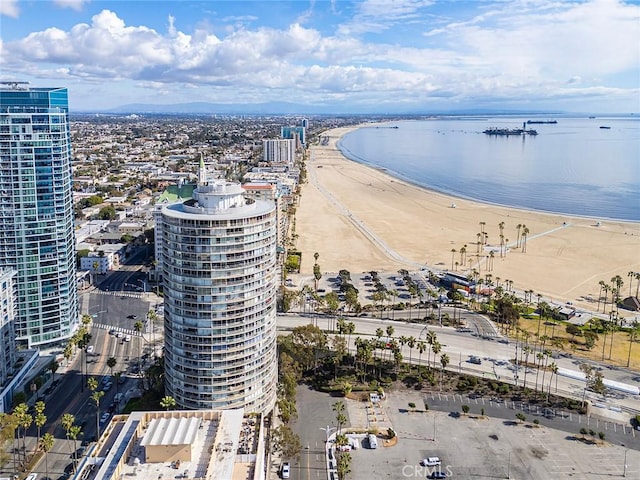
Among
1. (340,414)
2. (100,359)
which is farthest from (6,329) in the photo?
(340,414)

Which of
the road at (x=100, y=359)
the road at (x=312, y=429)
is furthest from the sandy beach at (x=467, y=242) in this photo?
the road at (x=312, y=429)

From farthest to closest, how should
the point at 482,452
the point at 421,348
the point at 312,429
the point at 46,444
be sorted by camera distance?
the point at 421,348 < the point at 312,429 < the point at 482,452 < the point at 46,444

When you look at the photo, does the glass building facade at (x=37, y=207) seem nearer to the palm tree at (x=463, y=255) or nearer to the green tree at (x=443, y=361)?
the green tree at (x=443, y=361)

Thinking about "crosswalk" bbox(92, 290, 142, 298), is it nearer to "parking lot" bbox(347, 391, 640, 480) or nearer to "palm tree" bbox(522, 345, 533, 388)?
"parking lot" bbox(347, 391, 640, 480)

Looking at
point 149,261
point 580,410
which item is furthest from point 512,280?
point 149,261

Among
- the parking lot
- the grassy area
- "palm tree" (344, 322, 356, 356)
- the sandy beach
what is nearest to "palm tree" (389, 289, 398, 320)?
"palm tree" (344, 322, 356, 356)

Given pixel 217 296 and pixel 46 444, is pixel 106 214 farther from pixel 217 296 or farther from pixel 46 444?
pixel 217 296

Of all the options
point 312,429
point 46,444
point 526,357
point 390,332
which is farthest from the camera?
point 390,332
